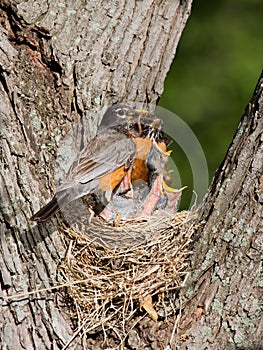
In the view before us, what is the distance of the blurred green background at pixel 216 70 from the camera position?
7555mm

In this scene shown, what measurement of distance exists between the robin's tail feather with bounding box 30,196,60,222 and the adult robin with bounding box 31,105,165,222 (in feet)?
0.26

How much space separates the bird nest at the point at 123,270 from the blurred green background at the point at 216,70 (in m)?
3.23

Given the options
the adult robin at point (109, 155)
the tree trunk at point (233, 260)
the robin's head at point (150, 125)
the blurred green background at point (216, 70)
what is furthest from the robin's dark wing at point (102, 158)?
the blurred green background at point (216, 70)

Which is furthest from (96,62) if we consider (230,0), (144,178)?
(230,0)

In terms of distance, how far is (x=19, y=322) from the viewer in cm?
338

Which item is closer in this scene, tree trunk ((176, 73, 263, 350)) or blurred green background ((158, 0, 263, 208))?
tree trunk ((176, 73, 263, 350))

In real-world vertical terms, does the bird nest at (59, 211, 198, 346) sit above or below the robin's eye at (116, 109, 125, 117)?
below

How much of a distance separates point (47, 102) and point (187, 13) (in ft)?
3.11

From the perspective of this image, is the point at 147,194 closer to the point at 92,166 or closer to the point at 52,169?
the point at 92,166

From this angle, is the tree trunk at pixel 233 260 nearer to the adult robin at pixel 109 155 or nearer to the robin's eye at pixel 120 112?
the adult robin at pixel 109 155

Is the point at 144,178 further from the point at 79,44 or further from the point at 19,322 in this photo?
the point at 19,322

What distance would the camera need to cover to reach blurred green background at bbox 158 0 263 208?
755 centimetres

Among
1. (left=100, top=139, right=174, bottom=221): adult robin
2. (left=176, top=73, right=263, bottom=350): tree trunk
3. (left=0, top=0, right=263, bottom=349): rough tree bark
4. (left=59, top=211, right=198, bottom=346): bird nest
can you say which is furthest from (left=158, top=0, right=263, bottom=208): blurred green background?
(left=176, top=73, right=263, bottom=350): tree trunk

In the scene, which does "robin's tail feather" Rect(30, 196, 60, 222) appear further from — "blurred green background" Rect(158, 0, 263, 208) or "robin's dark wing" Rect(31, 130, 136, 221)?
"blurred green background" Rect(158, 0, 263, 208)
